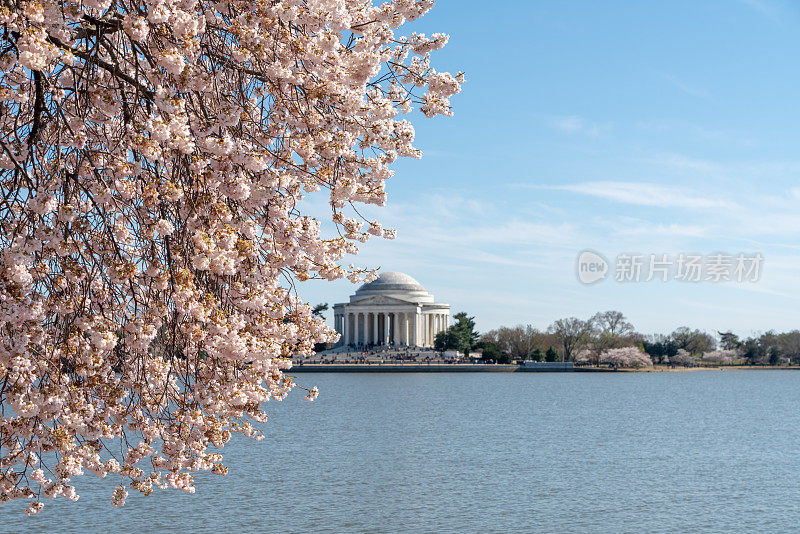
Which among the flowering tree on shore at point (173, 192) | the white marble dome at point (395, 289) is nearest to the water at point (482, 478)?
the flowering tree on shore at point (173, 192)

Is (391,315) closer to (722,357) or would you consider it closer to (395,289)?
(395,289)

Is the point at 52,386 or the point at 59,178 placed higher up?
the point at 59,178

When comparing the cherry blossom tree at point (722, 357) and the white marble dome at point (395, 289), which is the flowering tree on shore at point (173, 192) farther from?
the cherry blossom tree at point (722, 357)

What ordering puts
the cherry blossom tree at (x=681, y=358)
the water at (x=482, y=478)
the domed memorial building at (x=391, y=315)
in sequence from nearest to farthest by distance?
the water at (x=482, y=478), the cherry blossom tree at (x=681, y=358), the domed memorial building at (x=391, y=315)

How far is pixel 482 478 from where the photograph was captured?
90.5 feet

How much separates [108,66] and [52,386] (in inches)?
122

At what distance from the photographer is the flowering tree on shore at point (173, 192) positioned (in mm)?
8000

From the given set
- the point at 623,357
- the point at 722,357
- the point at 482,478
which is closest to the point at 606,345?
the point at 623,357

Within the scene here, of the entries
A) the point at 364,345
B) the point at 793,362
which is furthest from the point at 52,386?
the point at 793,362

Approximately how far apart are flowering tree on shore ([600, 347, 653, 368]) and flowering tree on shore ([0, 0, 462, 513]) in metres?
111

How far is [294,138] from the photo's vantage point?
876cm

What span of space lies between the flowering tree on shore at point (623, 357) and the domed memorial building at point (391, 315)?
3484 centimetres

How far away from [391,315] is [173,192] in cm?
13901

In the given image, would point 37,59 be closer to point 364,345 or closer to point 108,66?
point 108,66
